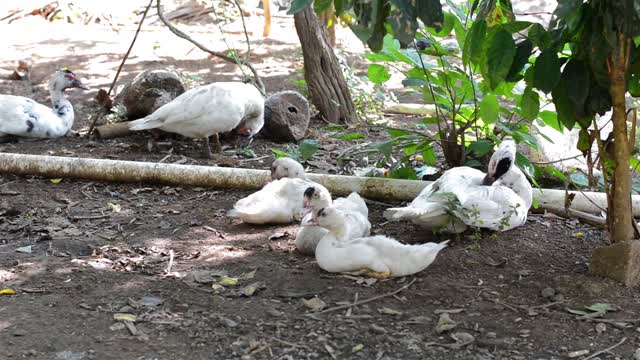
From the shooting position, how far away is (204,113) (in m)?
6.30

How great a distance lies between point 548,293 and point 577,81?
1.02m

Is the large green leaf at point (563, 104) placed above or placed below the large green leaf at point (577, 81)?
below

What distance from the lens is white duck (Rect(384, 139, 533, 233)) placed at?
432 centimetres

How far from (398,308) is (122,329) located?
4.10 feet

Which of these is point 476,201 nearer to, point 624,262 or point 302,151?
point 624,262

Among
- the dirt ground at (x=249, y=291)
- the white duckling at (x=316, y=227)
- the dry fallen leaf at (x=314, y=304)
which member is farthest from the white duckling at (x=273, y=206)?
the dry fallen leaf at (x=314, y=304)

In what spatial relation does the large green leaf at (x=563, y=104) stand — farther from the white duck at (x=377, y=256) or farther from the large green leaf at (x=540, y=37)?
the white duck at (x=377, y=256)

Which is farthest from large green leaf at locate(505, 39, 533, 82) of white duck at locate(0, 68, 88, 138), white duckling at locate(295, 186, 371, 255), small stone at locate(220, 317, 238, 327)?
white duck at locate(0, 68, 88, 138)

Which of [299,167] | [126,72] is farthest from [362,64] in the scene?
[299,167]

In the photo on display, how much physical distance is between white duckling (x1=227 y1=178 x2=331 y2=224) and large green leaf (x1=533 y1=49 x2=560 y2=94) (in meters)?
1.70

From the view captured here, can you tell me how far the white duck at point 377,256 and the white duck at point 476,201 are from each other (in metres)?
0.37

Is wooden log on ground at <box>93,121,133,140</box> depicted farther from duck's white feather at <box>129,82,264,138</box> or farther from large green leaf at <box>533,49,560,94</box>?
large green leaf at <box>533,49,560,94</box>

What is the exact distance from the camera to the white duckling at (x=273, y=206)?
189 inches

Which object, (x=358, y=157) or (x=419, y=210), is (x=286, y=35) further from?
(x=419, y=210)
